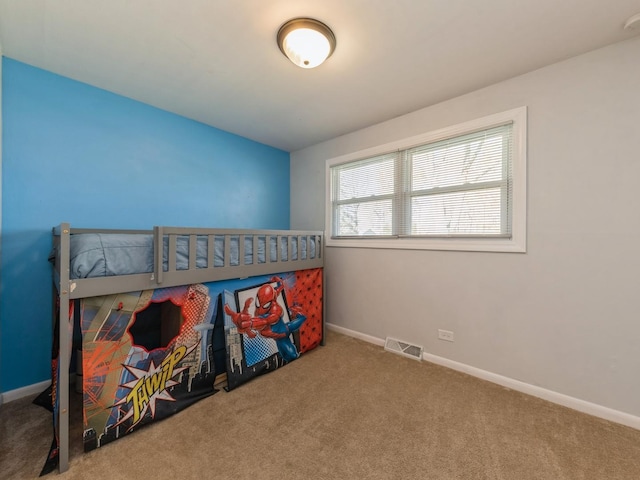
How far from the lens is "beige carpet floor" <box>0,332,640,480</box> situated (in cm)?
123

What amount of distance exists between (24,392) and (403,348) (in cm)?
285

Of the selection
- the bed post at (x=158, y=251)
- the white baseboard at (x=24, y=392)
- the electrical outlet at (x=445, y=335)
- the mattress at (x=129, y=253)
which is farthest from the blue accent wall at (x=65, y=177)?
the electrical outlet at (x=445, y=335)

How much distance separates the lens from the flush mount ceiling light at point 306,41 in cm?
142

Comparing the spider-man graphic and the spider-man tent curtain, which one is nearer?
the spider-man tent curtain

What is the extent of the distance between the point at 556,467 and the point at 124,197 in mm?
3227

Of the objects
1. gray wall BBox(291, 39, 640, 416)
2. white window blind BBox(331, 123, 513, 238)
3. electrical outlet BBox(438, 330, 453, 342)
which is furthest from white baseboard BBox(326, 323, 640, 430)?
white window blind BBox(331, 123, 513, 238)

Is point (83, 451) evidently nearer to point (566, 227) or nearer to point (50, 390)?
point (50, 390)

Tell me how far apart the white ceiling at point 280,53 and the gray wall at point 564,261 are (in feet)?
0.56

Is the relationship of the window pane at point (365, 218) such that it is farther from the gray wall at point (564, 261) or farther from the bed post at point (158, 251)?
the bed post at point (158, 251)

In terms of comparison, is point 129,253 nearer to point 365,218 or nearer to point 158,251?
point 158,251

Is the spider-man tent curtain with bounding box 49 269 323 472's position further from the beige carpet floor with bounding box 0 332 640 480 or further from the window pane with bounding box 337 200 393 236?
the window pane with bounding box 337 200 393 236

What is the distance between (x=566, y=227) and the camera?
172 cm

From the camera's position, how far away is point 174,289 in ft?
5.39

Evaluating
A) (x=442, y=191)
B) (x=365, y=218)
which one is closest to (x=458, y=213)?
(x=442, y=191)
